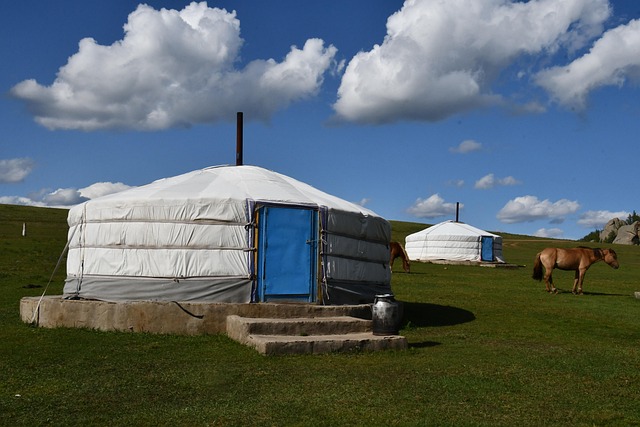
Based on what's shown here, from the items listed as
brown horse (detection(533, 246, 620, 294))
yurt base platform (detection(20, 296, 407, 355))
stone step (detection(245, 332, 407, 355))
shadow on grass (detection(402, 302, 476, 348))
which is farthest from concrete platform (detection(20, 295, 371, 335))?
brown horse (detection(533, 246, 620, 294))

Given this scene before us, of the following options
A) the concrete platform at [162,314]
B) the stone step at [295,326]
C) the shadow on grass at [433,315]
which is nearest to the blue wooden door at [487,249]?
the shadow on grass at [433,315]

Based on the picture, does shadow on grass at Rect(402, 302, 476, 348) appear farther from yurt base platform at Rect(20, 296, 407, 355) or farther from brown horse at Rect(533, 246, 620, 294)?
brown horse at Rect(533, 246, 620, 294)

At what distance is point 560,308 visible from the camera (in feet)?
44.2

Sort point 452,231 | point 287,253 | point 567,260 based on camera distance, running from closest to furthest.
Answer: point 287,253
point 567,260
point 452,231

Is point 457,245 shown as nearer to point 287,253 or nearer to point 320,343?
point 287,253

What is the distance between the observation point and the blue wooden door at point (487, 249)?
3162cm

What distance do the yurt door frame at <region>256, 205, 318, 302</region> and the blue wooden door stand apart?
22.8 metres

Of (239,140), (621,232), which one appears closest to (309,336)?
(239,140)

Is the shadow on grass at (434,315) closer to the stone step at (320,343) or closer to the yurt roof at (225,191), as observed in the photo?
the yurt roof at (225,191)

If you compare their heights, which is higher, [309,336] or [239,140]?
[239,140]

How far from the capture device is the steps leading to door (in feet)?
25.1

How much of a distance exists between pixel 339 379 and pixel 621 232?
69.3 metres

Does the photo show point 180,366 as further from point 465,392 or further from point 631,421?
point 631,421

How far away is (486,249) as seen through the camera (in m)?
31.8
